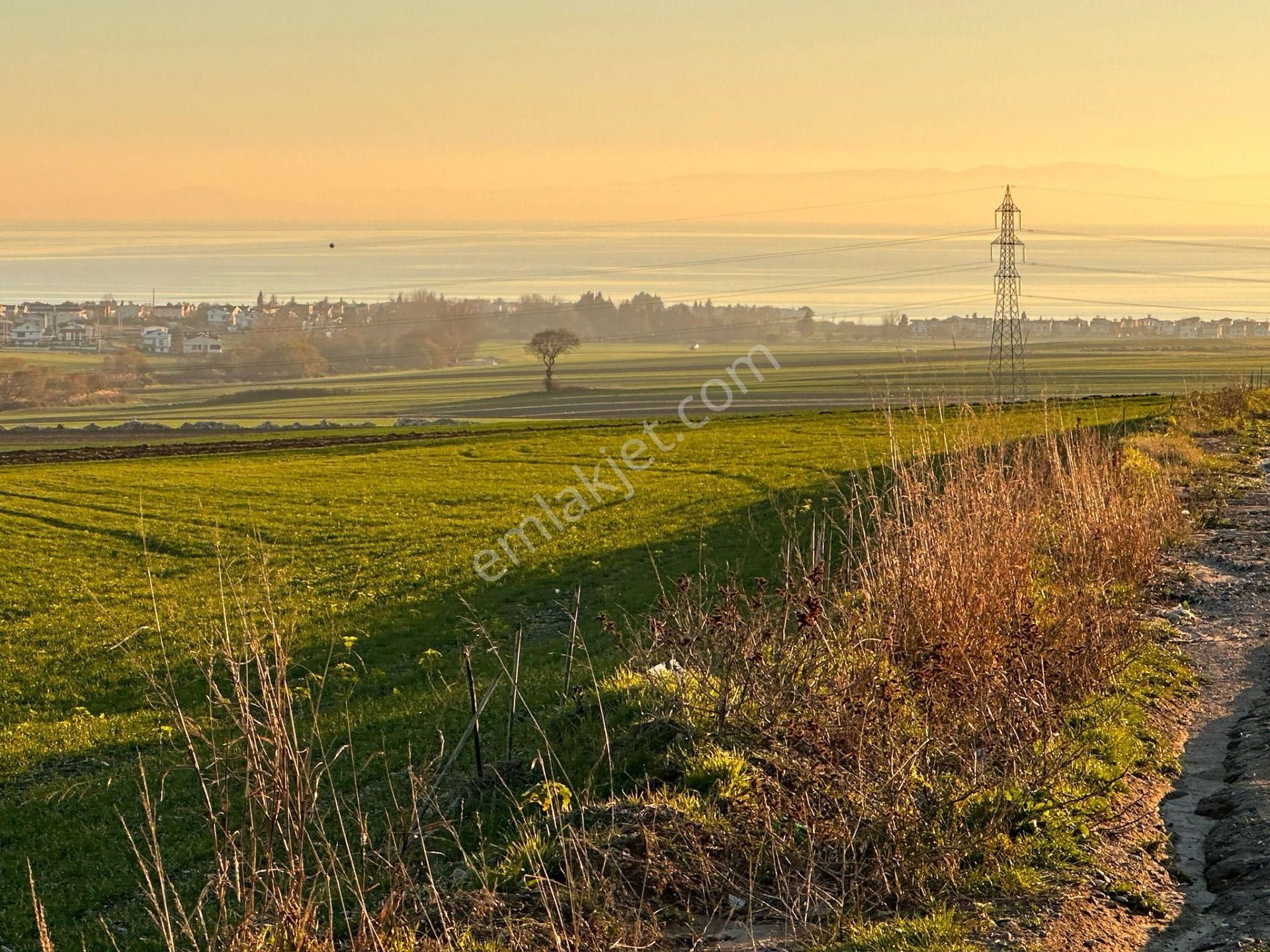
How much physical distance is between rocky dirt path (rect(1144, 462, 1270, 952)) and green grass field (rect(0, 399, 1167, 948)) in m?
3.28

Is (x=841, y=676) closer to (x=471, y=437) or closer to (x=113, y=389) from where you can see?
(x=471, y=437)

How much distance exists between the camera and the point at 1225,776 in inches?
381

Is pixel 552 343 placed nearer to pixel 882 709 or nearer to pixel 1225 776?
pixel 1225 776

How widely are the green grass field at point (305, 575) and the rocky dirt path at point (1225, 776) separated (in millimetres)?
3276

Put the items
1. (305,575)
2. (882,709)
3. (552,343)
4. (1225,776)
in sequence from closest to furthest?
(882,709) → (1225,776) → (305,575) → (552,343)

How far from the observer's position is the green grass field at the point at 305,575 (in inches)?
497

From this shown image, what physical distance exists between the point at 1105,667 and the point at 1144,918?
167 inches

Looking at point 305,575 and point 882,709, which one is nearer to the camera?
point 882,709

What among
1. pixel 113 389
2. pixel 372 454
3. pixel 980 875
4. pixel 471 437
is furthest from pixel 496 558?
pixel 113 389

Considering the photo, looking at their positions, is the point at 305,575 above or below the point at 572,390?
below

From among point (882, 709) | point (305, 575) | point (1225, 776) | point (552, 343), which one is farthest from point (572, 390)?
point (882, 709)

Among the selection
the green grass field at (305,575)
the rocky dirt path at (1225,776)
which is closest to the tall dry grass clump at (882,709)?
the rocky dirt path at (1225,776)

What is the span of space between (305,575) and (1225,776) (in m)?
19.4

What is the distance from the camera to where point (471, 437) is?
56344mm
